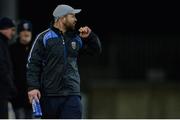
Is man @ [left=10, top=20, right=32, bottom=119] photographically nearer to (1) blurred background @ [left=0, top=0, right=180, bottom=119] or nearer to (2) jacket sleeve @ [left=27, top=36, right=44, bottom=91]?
(2) jacket sleeve @ [left=27, top=36, right=44, bottom=91]

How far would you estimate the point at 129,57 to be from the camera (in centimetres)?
2195

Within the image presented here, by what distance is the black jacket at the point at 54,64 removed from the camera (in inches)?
400

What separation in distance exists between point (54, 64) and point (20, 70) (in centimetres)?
209

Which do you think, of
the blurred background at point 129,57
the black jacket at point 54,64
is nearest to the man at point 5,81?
the black jacket at point 54,64

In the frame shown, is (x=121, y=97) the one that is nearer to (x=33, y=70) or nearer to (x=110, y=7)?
(x=110, y=7)

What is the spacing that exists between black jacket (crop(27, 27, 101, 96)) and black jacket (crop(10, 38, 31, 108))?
191cm

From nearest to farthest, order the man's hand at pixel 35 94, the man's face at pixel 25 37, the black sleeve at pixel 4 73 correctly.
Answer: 1. the man's hand at pixel 35 94
2. the black sleeve at pixel 4 73
3. the man's face at pixel 25 37

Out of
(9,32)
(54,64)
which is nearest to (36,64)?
(54,64)

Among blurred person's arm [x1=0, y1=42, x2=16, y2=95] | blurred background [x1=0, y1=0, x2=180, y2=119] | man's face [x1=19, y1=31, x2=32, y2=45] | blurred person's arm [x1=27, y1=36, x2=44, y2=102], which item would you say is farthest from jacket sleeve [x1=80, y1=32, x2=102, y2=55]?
blurred background [x1=0, y1=0, x2=180, y2=119]

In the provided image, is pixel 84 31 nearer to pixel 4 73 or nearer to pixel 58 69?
pixel 58 69

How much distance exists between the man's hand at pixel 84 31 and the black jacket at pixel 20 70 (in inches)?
78.5

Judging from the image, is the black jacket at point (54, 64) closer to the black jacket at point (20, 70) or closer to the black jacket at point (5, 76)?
the black jacket at point (5, 76)

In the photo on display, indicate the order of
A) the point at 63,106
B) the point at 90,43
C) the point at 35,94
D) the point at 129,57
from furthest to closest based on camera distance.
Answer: the point at 129,57 → the point at 90,43 → the point at 63,106 → the point at 35,94

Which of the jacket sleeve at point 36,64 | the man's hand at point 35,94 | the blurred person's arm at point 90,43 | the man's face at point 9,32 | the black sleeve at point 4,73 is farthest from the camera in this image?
the man's face at point 9,32
